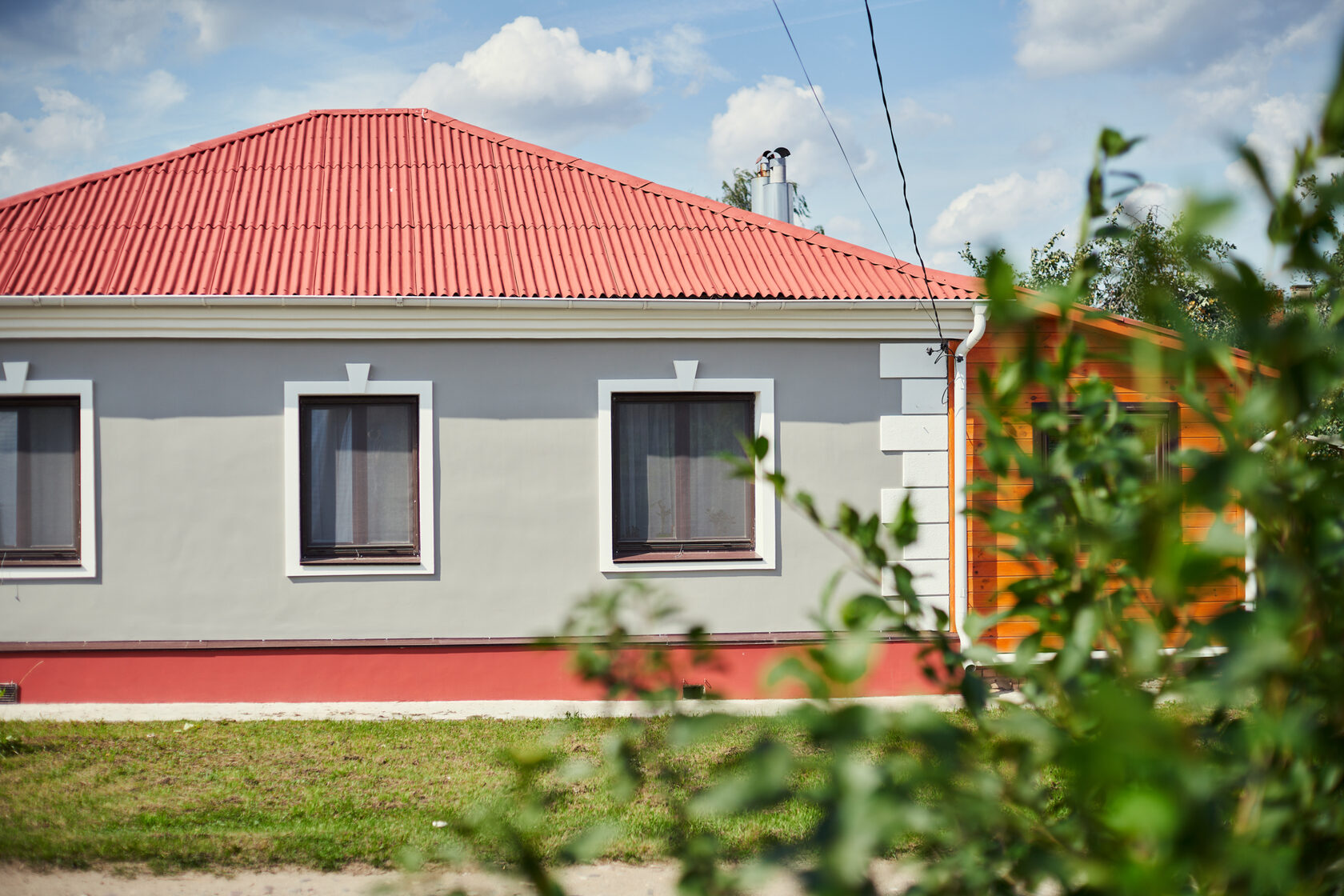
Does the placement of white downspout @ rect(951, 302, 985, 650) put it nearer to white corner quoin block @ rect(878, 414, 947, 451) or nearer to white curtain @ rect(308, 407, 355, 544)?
white corner quoin block @ rect(878, 414, 947, 451)

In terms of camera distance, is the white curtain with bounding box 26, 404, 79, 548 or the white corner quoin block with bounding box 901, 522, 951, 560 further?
the white corner quoin block with bounding box 901, 522, 951, 560

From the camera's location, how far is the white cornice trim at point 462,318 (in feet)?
24.1

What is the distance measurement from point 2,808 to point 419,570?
3.07m

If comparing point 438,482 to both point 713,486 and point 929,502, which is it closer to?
point 713,486

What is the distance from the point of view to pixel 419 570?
765cm

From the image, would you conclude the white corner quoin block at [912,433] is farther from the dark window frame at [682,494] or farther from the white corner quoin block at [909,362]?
the dark window frame at [682,494]

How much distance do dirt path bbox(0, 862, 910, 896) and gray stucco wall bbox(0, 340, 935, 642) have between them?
310 cm

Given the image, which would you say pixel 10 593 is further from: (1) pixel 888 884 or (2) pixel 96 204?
(1) pixel 888 884

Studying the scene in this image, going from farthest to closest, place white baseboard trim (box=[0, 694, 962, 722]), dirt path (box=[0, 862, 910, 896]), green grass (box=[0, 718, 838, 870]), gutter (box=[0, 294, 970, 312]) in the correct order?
Answer: gutter (box=[0, 294, 970, 312]) < white baseboard trim (box=[0, 694, 962, 722]) < green grass (box=[0, 718, 838, 870]) < dirt path (box=[0, 862, 910, 896])

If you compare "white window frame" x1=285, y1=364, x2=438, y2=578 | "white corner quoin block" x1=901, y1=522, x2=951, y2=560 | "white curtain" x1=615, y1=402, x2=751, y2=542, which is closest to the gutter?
"white window frame" x1=285, y1=364, x2=438, y2=578

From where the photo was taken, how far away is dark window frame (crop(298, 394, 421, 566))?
7715 millimetres

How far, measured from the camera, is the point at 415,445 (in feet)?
25.6

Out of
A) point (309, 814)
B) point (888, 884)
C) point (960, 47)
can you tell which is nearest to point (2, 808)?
point (309, 814)

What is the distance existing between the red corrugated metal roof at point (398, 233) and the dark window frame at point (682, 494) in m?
0.85
